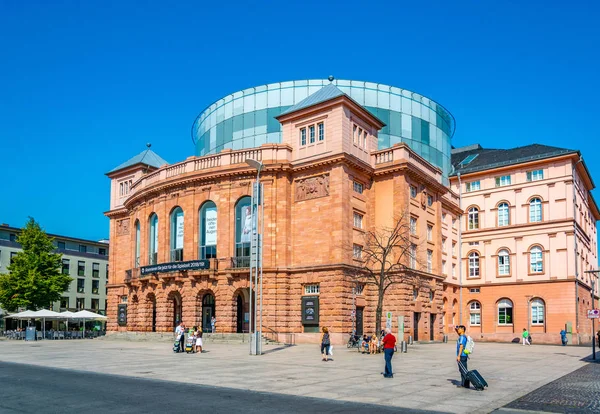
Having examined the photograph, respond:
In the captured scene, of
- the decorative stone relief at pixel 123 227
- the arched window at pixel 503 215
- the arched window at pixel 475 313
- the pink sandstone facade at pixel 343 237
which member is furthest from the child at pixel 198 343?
the arched window at pixel 503 215

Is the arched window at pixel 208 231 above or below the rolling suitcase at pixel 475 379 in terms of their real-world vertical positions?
above

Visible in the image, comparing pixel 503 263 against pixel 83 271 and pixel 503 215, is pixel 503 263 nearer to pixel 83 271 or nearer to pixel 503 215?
pixel 503 215

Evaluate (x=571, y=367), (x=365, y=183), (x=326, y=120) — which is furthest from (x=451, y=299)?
(x=571, y=367)

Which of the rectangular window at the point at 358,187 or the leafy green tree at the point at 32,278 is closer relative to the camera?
the rectangular window at the point at 358,187

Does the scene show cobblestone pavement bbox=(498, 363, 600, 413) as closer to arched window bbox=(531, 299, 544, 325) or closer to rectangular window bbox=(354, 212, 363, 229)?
rectangular window bbox=(354, 212, 363, 229)

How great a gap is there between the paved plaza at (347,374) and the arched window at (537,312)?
101 ft

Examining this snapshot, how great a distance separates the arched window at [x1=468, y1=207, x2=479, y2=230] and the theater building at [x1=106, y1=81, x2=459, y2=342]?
13.2m

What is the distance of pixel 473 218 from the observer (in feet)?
222

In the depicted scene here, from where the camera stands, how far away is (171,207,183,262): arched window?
172 feet

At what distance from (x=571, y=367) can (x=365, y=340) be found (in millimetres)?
11621

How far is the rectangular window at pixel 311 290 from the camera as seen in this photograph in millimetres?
45737

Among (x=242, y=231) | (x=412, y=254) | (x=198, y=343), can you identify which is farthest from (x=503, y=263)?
(x=198, y=343)

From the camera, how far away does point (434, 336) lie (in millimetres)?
54000

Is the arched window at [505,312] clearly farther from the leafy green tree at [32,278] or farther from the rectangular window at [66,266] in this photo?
the rectangular window at [66,266]
